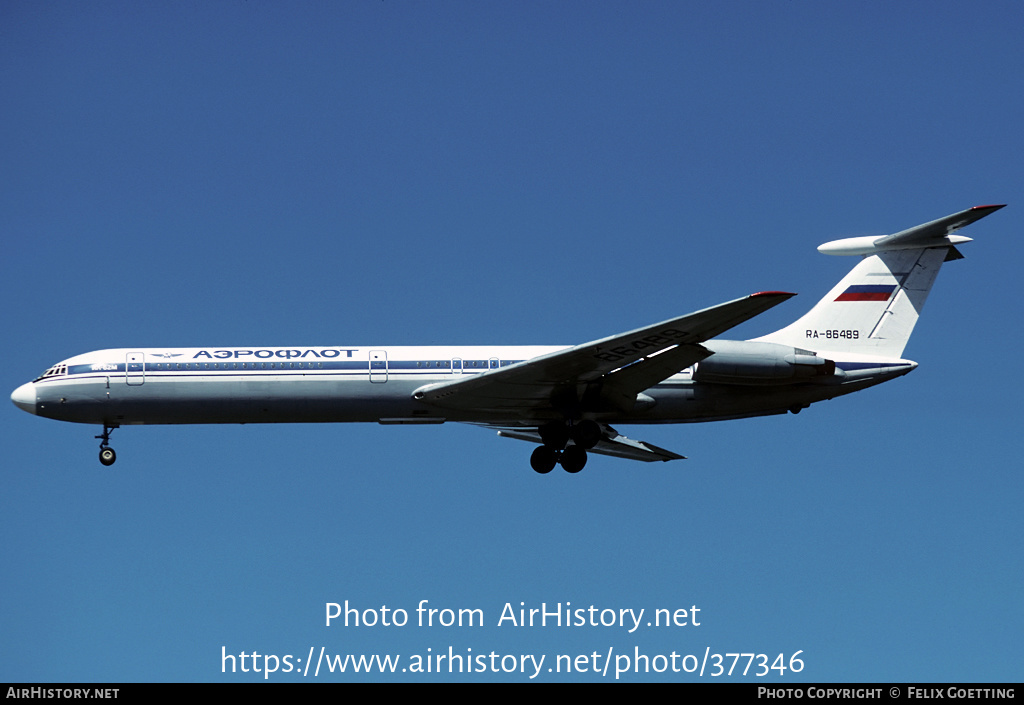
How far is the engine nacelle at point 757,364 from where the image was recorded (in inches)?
1146

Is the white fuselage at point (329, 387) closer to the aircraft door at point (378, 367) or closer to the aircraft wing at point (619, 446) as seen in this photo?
the aircraft door at point (378, 367)

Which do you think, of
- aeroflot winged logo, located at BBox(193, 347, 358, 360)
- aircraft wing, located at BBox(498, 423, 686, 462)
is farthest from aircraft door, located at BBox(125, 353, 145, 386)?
aircraft wing, located at BBox(498, 423, 686, 462)

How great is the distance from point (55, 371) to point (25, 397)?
3.15 feet

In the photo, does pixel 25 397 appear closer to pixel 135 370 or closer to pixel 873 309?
pixel 135 370

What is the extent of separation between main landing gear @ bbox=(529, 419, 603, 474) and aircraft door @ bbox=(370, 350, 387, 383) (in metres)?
4.38

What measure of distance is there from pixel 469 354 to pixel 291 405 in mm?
4476

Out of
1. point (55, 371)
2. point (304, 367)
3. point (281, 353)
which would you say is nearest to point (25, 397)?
point (55, 371)

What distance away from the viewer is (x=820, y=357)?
29688 millimetres

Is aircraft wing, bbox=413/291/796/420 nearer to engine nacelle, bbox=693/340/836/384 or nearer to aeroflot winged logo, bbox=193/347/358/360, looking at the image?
engine nacelle, bbox=693/340/836/384

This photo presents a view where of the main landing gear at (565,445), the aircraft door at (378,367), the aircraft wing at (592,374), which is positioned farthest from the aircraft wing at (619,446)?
the aircraft door at (378,367)

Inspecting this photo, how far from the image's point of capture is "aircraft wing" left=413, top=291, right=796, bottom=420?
1057 inches

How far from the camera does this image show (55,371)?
102ft

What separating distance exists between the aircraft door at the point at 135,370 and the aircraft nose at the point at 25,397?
8.45 ft
